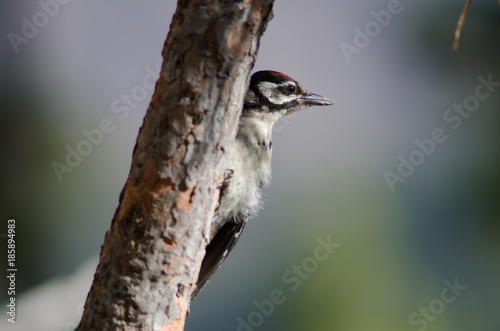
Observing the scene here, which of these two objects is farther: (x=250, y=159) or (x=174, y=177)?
(x=250, y=159)

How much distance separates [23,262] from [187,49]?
3.70 metres

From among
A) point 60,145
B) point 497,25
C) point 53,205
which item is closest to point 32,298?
point 53,205

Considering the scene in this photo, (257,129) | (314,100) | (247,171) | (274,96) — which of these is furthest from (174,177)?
(314,100)

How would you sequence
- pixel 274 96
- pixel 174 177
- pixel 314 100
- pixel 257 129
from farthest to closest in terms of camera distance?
1. pixel 314 100
2. pixel 274 96
3. pixel 257 129
4. pixel 174 177

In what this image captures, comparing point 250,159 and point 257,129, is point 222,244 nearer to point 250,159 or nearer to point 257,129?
point 250,159

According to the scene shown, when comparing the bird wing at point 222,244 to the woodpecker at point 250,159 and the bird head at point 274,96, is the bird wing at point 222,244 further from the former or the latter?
the bird head at point 274,96

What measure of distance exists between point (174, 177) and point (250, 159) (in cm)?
119

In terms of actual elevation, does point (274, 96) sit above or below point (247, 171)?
above

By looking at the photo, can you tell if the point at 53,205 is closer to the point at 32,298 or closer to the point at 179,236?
the point at 32,298

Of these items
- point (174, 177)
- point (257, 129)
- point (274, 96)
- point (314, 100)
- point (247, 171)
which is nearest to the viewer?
point (174, 177)

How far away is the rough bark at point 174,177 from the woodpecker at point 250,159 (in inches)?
38.9

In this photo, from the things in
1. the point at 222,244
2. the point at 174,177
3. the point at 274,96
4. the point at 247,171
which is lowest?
the point at 222,244

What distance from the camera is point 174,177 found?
1524 millimetres

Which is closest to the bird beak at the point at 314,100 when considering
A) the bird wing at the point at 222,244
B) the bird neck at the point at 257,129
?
the bird neck at the point at 257,129
